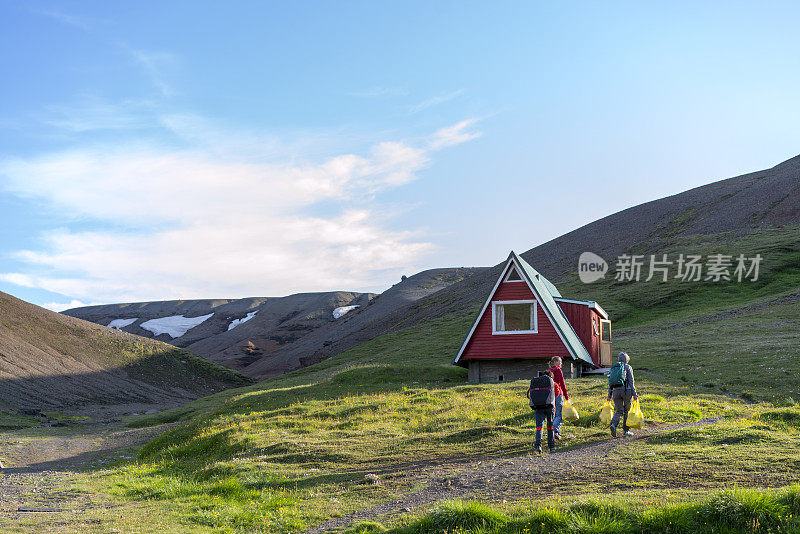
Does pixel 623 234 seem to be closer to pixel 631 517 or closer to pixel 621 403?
pixel 621 403

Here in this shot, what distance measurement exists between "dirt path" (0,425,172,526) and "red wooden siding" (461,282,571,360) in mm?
21644

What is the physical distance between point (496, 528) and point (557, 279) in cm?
11031

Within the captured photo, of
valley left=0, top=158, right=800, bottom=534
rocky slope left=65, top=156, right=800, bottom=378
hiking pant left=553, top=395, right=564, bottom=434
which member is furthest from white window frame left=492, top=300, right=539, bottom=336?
rocky slope left=65, top=156, right=800, bottom=378

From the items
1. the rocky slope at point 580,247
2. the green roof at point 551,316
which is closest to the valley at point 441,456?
the green roof at point 551,316

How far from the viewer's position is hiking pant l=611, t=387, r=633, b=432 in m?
21.7

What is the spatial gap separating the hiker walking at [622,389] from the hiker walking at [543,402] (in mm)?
2297

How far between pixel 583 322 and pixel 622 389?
25.5 metres

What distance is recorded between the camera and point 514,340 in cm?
4325

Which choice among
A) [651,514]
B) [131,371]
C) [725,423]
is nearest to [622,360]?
[725,423]

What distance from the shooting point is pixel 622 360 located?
71.1ft

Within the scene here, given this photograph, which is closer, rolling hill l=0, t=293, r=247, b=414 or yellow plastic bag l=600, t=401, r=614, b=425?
yellow plastic bag l=600, t=401, r=614, b=425

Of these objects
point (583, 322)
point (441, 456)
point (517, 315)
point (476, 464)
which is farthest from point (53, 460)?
point (583, 322)

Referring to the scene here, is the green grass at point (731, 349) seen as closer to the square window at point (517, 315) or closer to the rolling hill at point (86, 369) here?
the square window at point (517, 315)

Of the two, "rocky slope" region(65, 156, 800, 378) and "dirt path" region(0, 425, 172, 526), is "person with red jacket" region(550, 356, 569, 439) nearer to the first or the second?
"dirt path" region(0, 425, 172, 526)
